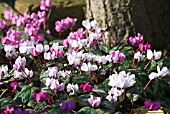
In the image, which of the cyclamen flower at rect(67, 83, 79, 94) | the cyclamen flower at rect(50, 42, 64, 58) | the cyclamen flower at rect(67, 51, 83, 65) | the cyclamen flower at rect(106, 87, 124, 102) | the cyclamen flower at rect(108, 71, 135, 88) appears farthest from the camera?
the cyclamen flower at rect(50, 42, 64, 58)

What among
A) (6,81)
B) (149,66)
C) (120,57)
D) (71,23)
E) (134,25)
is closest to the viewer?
(120,57)

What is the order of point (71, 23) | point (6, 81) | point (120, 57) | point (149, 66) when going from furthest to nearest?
1. point (71, 23)
2. point (149, 66)
3. point (6, 81)
4. point (120, 57)

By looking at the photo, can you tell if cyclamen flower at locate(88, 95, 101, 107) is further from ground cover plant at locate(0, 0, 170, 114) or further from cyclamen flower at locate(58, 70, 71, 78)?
cyclamen flower at locate(58, 70, 71, 78)

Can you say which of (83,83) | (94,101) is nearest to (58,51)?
(83,83)

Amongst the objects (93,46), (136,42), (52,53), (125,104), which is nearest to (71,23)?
(93,46)

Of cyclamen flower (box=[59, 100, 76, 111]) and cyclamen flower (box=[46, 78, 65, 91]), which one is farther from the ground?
cyclamen flower (box=[46, 78, 65, 91])

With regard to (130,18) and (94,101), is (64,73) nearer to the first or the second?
(94,101)

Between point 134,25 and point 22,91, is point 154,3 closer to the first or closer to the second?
point 134,25

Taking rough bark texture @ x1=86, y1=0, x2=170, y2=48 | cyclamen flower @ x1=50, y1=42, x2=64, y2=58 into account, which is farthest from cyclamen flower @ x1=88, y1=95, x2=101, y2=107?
rough bark texture @ x1=86, y1=0, x2=170, y2=48
